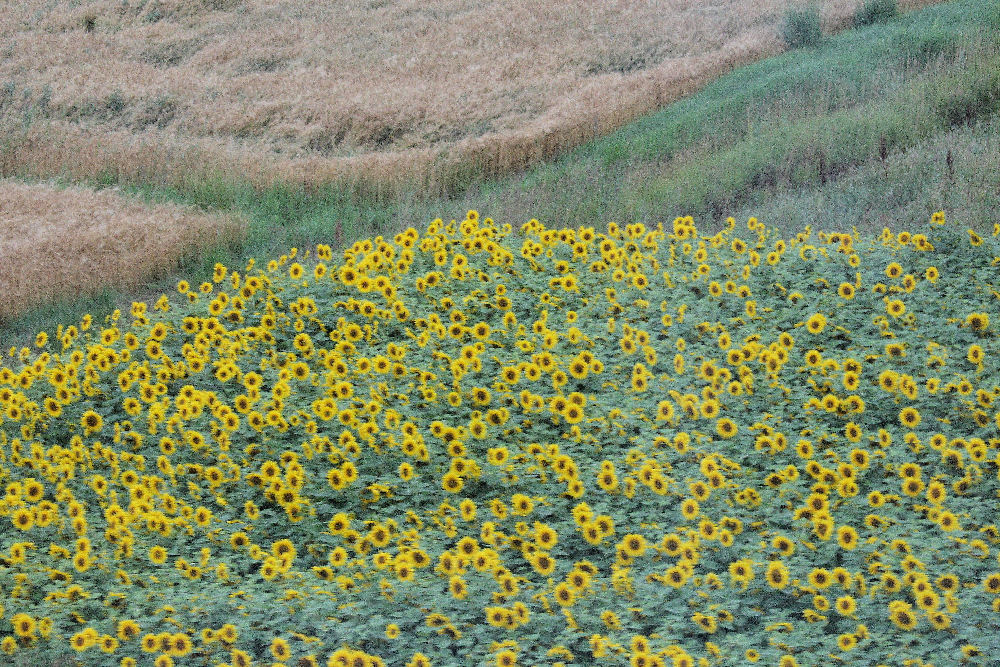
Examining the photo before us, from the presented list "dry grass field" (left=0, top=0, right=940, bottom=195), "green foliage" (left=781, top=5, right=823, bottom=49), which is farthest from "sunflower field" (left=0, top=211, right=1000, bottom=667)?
"green foliage" (left=781, top=5, right=823, bottom=49)

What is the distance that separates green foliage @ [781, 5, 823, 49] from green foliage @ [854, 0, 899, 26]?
2.14 ft

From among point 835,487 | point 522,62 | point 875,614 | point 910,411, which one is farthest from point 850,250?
point 522,62

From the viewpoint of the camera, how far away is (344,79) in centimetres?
1445

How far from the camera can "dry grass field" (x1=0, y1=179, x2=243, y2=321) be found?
328 inches

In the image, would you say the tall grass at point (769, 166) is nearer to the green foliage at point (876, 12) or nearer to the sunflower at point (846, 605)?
the green foliage at point (876, 12)

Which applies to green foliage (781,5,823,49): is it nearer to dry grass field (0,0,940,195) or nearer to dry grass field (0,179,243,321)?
dry grass field (0,0,940,195)

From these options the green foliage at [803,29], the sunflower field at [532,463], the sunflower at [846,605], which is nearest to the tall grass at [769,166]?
the green foliage at [803,29]

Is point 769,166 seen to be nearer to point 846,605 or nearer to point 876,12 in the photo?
point 876,12

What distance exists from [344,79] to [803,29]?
20.1ft

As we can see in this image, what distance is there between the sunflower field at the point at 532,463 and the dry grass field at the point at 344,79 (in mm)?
5131

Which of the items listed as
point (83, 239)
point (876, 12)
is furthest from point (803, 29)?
point (83, 239)

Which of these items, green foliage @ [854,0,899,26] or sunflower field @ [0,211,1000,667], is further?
green foliage @ [854,0,899,26]

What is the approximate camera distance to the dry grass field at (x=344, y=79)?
37.9 ft

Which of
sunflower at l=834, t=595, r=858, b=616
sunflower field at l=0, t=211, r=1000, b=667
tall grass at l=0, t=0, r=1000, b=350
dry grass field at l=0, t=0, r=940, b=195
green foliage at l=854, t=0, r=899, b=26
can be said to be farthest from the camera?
green foliage at l=854, t=0, r=899, b=26
